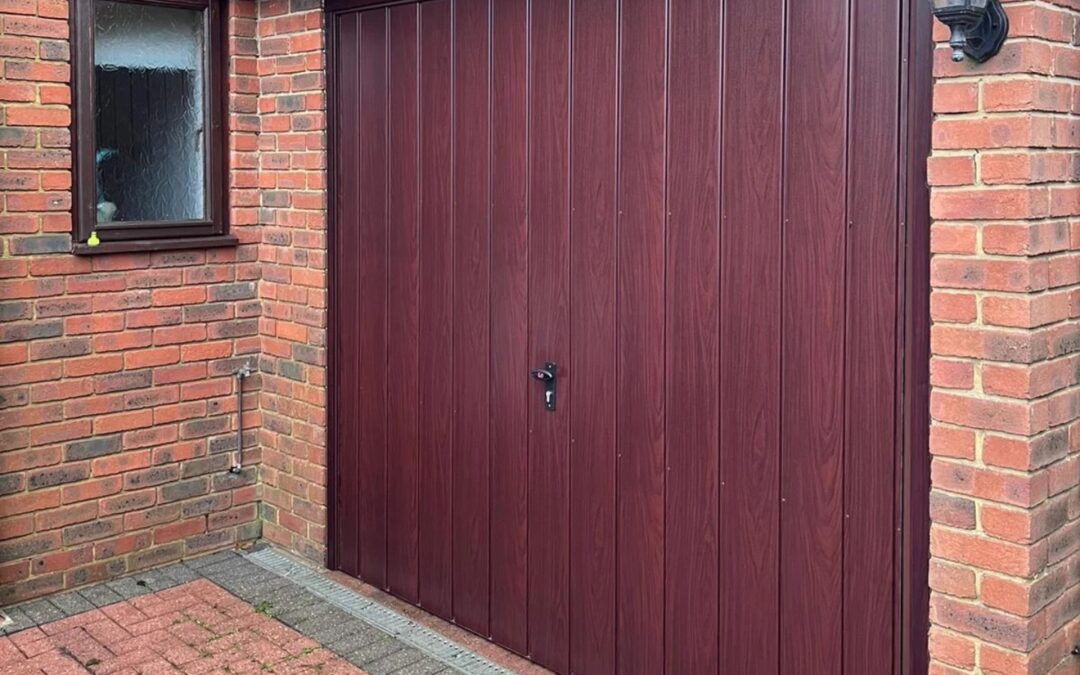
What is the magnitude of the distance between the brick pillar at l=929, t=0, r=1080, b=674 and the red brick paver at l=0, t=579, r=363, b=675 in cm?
215

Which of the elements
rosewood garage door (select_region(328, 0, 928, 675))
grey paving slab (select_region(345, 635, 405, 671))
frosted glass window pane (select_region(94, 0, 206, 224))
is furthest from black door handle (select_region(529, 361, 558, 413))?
frosted glass window pane (select_region(94, 0, 206, 224))

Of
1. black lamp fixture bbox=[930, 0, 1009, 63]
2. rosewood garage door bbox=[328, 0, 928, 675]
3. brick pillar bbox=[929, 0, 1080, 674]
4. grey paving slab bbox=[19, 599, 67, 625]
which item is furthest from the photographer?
grey paving slab bbox=[19, 599, 67, 625]

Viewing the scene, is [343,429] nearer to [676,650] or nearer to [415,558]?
[415,558]

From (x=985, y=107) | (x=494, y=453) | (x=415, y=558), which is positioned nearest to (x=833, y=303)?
(x=985, y=107)

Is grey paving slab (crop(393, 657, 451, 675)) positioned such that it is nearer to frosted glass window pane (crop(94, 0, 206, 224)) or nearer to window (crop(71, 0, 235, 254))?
window (crop(71, 0, 235, 254))

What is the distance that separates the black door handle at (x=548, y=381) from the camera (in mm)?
4137

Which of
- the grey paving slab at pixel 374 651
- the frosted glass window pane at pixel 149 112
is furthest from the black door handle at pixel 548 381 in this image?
the frosted glass window pane at pixel 149 112

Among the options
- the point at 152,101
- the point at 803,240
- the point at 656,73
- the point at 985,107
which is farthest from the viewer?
the point at 152,101

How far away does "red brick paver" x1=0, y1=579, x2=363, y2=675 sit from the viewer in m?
4.26

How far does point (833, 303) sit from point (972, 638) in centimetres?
90

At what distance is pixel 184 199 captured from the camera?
527 cm

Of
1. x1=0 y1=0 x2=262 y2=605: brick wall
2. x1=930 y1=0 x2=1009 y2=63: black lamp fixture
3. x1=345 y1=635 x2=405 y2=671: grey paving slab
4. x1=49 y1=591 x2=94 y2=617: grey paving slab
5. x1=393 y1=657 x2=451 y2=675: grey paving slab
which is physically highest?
x1=930 y1=0 x2=1009 y2=63: black lamp fixture

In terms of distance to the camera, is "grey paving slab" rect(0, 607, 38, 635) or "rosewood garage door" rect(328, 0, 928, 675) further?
"grey paving slab" rect(0, 607, 38, 635)

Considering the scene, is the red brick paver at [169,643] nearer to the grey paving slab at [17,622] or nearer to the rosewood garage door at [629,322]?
the grey paving slab at [17,622]
